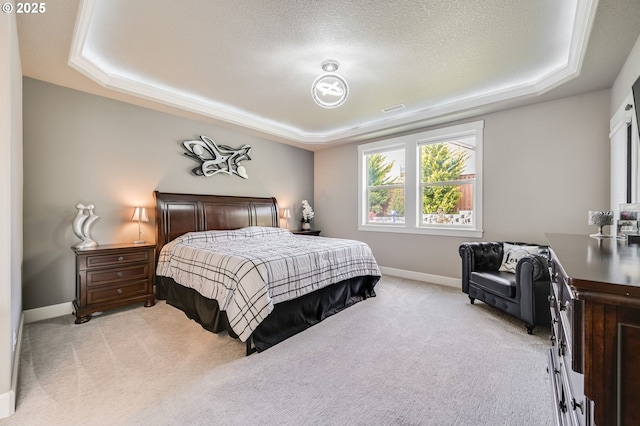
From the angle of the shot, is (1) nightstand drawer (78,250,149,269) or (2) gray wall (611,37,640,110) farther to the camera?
(1) nightstand drawer (78,250,149,269)

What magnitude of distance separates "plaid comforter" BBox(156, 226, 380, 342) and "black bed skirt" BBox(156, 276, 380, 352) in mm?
121

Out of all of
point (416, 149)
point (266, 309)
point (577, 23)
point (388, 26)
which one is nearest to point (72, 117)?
point (266, 309)

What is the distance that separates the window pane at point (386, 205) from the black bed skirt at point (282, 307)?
5.55ft

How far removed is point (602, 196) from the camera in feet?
10.7

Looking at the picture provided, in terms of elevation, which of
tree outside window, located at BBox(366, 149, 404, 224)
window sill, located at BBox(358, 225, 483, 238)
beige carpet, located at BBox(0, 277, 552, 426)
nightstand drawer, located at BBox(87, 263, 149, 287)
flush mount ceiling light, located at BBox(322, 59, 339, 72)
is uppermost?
flush mount ceiling light, located at BBox(322, 59, 339, 72)

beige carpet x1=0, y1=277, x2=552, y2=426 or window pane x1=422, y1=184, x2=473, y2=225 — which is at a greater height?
window pane x1=422, y1=184, x2=473, y2=225

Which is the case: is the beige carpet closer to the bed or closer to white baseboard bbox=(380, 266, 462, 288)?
the bed

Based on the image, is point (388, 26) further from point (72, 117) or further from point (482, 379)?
point (72, 117)

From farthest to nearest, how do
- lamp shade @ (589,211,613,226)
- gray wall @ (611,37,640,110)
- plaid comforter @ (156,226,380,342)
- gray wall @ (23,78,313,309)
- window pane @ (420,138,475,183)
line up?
window pane @ (420,138,475,183)
gray wall @ (23,78,313,309)
plaid comforter @ (156,226,380,342)
gray wall @ (611,37,640,110)
lamp shade @ (589,211,613,226)

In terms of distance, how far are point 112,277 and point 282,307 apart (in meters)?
2.15

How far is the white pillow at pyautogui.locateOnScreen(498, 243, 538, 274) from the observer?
3.35 metres

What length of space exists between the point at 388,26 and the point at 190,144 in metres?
3.31

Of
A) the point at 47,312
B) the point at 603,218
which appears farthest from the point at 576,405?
the point at 47,312

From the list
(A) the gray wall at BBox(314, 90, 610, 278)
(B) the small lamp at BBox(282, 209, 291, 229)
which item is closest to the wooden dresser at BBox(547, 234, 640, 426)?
(A) the gray wall at BBox(314, 90, 610, 278)
